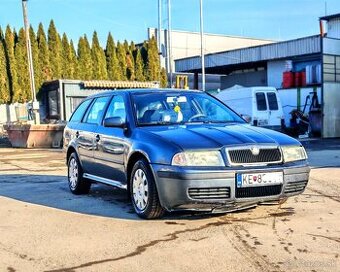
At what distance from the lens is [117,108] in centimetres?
721

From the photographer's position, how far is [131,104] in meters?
6.84

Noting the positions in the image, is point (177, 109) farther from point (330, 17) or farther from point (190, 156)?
point (330, 17)

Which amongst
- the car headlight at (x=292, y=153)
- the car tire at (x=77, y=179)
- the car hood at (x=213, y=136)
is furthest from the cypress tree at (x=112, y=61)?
A: the car headlight at (x=292, y=153)

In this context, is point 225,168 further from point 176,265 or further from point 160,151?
point 176,265

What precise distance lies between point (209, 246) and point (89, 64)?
29022mm

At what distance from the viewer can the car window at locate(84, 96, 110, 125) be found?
7.73 meters

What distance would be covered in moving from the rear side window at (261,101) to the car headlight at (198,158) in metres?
15.8

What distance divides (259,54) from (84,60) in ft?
40.1

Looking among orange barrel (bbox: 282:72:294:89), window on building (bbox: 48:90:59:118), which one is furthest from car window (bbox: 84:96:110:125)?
orange barrel (bbox: 282:72:294:89)

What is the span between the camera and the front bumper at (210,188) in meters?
5.44

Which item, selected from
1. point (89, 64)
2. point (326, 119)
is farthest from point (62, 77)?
point (326, 119)

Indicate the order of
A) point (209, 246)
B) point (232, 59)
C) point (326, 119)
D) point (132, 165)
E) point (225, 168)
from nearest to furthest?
point (209, 246) < point (225, 168) < point (132, 165) < point (326, 119) < point (232, 59)

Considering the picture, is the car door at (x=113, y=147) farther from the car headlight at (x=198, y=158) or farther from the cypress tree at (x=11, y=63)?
the cypress tree at (x=11, y=63)

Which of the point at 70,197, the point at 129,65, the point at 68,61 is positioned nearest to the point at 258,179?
the point at 70,197
